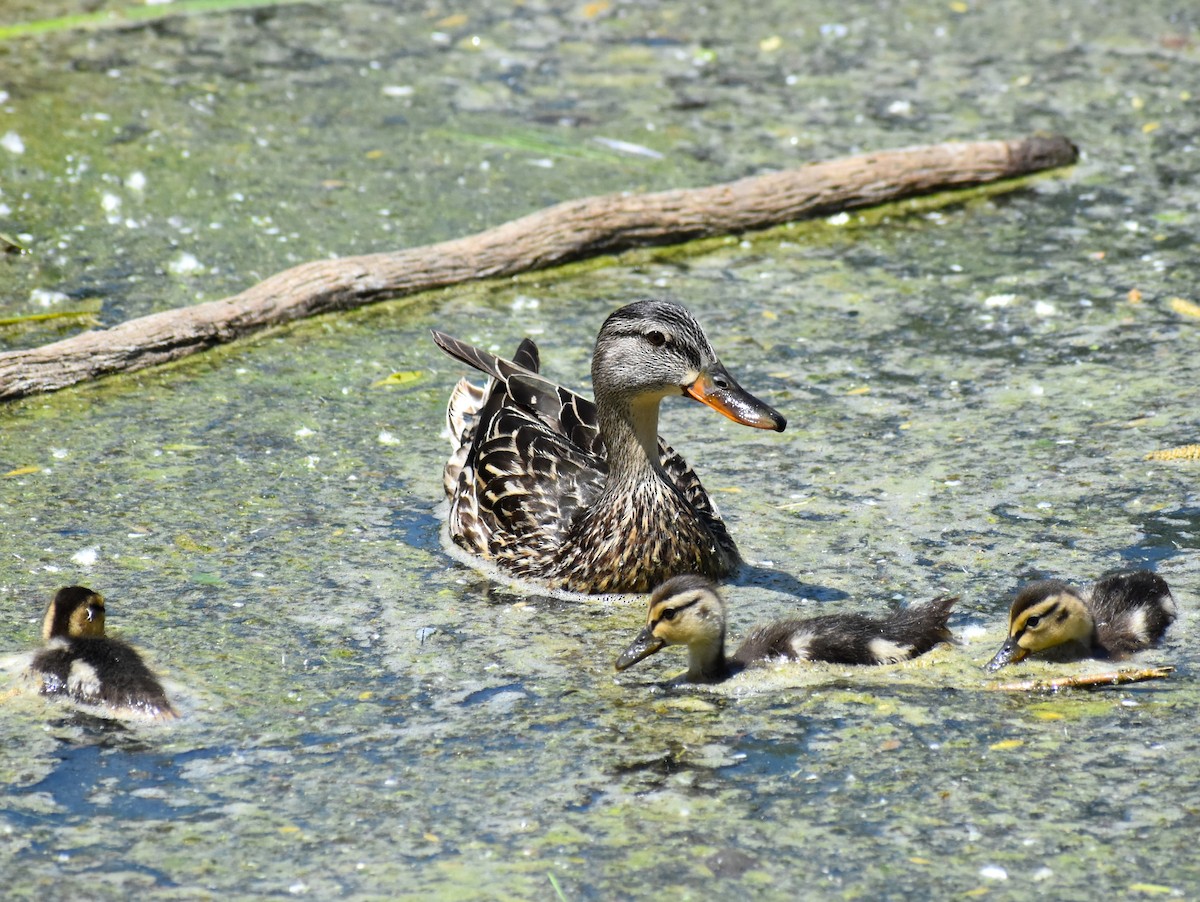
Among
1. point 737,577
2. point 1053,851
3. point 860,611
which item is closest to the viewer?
point 1053,851

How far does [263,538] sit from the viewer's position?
231 inches

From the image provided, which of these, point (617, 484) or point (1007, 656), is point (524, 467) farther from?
point (1007, 656)

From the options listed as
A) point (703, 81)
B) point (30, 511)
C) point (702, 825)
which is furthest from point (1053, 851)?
point (703, 81)

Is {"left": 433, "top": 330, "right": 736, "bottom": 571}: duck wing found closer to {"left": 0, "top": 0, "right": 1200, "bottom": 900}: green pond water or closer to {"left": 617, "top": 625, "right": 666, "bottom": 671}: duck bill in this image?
{"left": 0, "top": 0, "right": 1200, "bottom": 900}: green pond water

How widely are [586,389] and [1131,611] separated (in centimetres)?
305

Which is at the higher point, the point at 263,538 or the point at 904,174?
the point at 904,174

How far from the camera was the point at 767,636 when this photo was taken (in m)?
4.94

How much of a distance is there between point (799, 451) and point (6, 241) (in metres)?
4.26

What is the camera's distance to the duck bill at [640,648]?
4.82m

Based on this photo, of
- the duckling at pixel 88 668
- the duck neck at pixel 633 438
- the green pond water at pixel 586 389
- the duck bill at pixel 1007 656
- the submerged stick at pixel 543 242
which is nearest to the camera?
the green pond water at pixel 586 389

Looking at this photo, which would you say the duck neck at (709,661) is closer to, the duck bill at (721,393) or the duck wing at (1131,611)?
the duck bill at (721,393)

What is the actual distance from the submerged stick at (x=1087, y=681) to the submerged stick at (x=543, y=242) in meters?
4.16

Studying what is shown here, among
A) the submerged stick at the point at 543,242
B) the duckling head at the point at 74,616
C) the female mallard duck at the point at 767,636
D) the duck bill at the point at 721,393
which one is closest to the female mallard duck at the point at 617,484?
the duck bill at the point at 721,393

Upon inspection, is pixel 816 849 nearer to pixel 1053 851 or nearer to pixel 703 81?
pixel 1053 851
